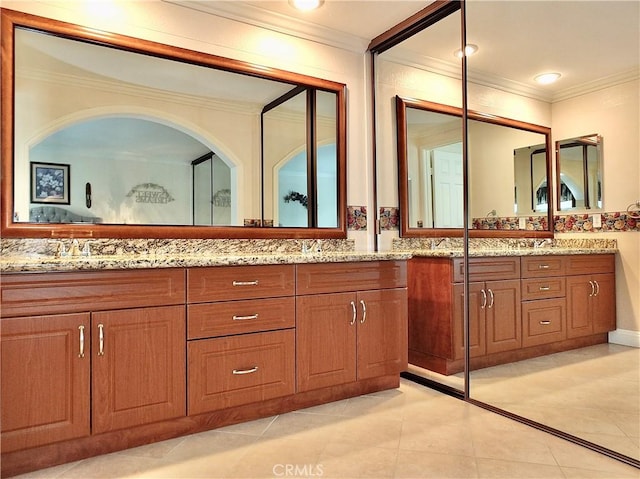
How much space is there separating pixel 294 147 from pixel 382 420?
173 centimetres

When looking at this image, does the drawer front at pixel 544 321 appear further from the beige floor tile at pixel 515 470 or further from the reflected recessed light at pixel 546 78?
the reflected recessed light at pixel 546 78

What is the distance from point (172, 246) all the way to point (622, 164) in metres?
2.23

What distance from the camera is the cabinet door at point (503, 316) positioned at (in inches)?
101

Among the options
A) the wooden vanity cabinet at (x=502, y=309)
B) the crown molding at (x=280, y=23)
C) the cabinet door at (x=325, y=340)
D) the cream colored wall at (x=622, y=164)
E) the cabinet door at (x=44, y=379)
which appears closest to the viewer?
the cabinet door at (x=44, y=379)

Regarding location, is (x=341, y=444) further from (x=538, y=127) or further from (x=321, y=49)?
(x=321, y=49)

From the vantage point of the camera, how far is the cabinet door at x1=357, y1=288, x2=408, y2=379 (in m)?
2.36

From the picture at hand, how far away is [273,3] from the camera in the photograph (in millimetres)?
2578

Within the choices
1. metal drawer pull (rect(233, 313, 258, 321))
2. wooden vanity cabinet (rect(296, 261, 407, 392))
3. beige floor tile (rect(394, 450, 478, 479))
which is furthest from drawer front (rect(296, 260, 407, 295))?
beige floor tile (rect(394, 450, 478, 479))

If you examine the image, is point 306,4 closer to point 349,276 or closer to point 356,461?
point 349,276

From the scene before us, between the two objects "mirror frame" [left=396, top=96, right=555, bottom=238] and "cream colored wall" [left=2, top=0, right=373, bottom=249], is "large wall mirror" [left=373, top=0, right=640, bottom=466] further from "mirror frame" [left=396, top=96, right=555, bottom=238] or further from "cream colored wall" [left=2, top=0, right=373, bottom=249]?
"cream colored wall" [left=2, top=0, right=373, bottom=249]

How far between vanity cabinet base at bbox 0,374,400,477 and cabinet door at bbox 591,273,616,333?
3.94ft

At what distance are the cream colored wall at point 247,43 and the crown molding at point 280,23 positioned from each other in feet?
0.09

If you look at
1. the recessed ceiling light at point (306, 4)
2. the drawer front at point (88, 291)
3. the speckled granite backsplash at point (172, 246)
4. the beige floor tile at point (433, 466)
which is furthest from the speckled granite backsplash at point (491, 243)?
the drawer front at point (88, 291)

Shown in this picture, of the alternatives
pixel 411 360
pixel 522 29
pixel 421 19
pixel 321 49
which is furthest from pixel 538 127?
pixel 411 360
